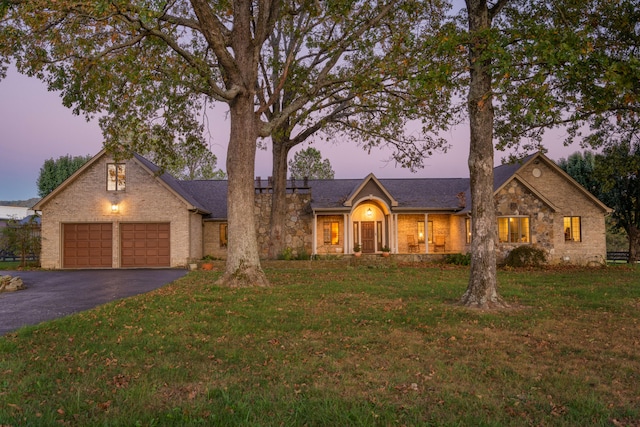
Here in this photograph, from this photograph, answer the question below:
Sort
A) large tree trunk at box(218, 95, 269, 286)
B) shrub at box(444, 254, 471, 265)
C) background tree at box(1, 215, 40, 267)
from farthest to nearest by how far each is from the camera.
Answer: background tree at box(1, 215, 40, 267) < shrub at box(444, 254, 471, 265) < large tree trunk at box(218, 95, 269, 286)

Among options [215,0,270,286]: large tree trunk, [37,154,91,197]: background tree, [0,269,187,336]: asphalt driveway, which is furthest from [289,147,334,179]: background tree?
[215,0,270,286]: large tree trunk

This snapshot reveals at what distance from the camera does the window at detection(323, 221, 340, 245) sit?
89.2 ft

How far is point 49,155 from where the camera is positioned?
40.1 meters

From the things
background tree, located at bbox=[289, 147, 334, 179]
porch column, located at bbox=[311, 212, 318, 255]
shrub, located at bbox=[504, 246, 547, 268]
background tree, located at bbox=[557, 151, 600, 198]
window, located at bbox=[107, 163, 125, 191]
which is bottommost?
shrub, located at bbox=[504, 246, 547, 268]

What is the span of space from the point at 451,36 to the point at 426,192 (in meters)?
19.8

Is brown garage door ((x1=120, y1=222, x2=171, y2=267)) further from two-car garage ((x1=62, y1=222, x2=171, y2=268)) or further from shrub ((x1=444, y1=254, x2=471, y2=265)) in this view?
shrub ((x1=444, y1=254, x2=471, y2=265))

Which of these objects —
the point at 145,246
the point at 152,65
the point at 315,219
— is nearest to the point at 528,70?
the point at 152,65

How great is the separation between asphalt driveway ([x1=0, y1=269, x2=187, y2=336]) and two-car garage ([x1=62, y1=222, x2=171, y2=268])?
5388mm

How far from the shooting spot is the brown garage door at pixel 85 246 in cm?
2336

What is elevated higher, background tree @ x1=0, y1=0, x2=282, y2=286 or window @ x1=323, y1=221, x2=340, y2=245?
background tree @ x1=0, y1=0, x2=282, y2=286

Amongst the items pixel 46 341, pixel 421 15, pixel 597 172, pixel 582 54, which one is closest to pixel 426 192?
pixel 597 172

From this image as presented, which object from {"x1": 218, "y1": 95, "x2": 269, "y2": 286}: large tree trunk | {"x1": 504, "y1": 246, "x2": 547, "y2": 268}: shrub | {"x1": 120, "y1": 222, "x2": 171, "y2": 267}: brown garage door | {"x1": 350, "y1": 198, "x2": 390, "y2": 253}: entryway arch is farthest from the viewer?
{"x1": 350, "y1": 198, "x2": 390, "y2": 253}: entryway arch

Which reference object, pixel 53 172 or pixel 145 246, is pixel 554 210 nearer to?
pixel 145 246

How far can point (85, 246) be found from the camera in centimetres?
2341
